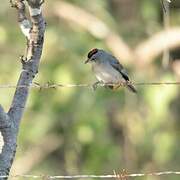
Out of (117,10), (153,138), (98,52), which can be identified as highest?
(117,10)

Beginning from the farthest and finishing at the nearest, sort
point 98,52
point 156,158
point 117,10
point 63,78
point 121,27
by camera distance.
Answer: point 117,10, point 121,27, point 156,158, point 63,78, point 98,52

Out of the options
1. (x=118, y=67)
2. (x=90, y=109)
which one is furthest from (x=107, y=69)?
(x=90, y=109)

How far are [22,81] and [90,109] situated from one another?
4.97 metres

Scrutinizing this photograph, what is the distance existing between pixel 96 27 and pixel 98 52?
3.70 meters

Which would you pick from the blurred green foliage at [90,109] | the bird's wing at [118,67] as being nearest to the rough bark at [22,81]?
the bird's wing at [118,67]

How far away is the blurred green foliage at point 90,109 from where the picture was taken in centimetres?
1057

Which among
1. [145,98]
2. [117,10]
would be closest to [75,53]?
[145,98]

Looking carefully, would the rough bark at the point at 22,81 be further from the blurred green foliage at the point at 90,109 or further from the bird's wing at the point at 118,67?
the blurred green foliage at the point at 90,109

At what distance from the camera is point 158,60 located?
1198 centimetres

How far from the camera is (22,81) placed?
558 cm

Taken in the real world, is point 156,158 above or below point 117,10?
below

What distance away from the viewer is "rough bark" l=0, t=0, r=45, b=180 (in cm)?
539

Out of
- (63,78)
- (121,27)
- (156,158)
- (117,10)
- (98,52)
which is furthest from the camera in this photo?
(117,10)

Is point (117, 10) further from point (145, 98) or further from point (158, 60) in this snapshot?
point (145, 98)
